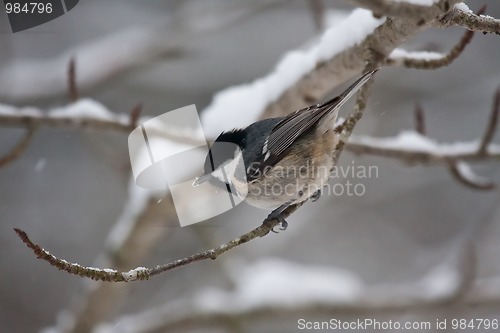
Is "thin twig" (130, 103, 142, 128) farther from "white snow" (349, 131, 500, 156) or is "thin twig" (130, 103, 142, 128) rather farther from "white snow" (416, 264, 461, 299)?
"white snow" (416, 264, 461, 299)

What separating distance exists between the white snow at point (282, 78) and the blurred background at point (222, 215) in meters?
1.24

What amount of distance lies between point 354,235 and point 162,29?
2255mm

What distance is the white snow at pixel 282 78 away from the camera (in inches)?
81.9

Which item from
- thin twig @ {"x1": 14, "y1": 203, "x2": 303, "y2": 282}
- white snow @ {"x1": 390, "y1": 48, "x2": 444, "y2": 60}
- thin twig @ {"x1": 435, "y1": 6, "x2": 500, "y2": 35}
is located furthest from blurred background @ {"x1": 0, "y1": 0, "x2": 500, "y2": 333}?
thin twig @ {"x1": 14, "y1": 203, "x2": 303, "y2": 282}

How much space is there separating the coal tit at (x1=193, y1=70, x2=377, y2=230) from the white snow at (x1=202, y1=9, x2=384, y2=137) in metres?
0.27

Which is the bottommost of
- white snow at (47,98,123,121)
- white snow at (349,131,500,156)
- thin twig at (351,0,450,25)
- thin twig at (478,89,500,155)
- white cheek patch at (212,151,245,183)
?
white snow at (349,131,500,156)

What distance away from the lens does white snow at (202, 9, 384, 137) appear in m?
2.08

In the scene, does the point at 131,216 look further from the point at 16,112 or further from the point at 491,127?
the point at 491,127

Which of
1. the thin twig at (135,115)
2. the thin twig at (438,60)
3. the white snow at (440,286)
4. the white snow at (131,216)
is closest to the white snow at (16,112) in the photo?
the thin twig at (135,115)

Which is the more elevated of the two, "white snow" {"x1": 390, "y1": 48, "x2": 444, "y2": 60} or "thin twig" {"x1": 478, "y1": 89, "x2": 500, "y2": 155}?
"white snow" {"x1": 390, "y1": 48, "x2": 444, "y2": 60}

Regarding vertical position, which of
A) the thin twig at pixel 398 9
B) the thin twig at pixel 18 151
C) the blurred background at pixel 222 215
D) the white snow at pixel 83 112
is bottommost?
the blurred background at pixel 222 215

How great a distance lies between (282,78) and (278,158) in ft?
1.57

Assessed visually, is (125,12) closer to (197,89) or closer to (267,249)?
(197,89)

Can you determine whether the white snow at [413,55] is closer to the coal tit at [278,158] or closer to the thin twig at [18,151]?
the coal tit at [278,158]
